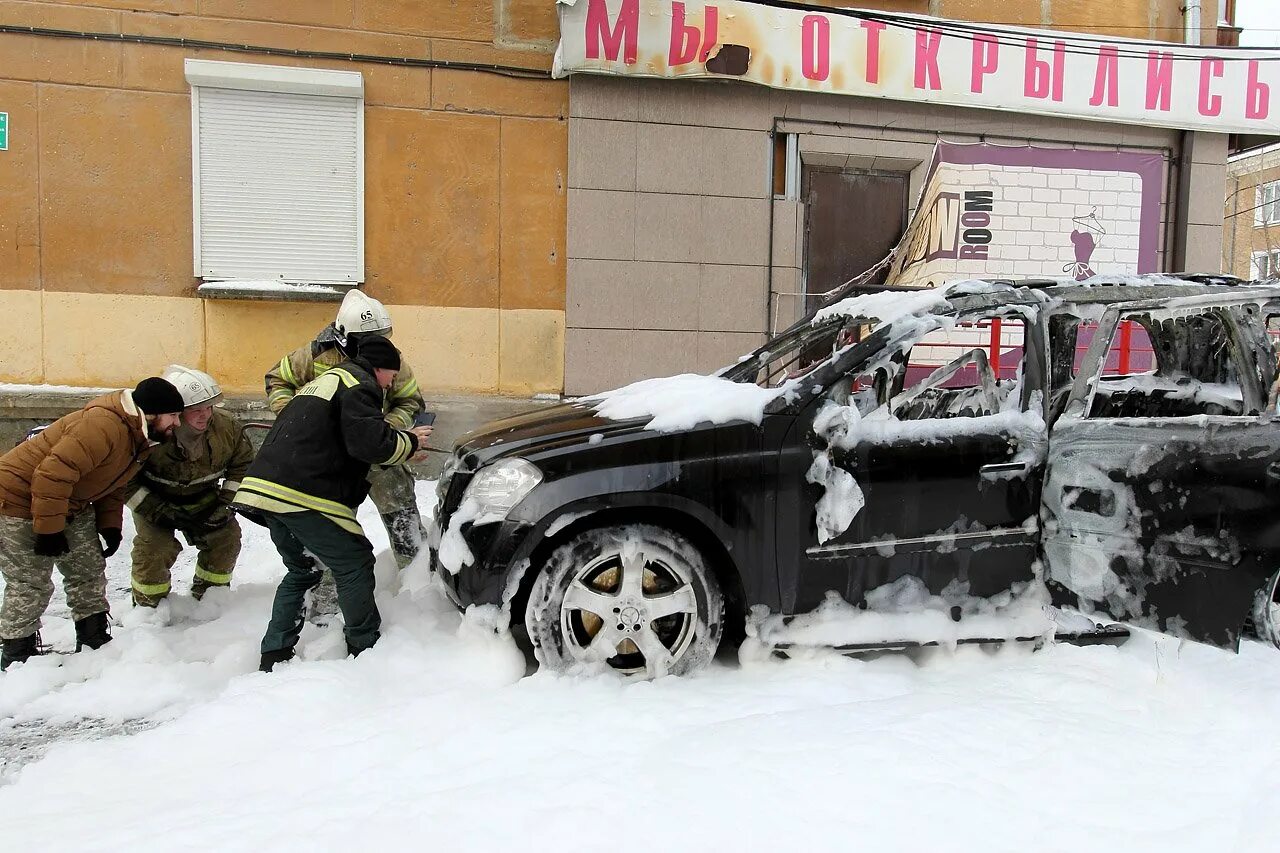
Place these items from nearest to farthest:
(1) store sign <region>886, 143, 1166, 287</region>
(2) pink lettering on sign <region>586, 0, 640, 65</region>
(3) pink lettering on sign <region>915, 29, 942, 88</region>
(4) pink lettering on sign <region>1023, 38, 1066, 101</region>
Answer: (2) pink lettering on sign <region>586, 0, 640, 65</region> → (3) pink lettering on sign <region>915, 29, 942, 88</region> → (4) pink lettering on sign <region>1023, 38, 1066, 101</region> → (1) store sign <region>886, 143, 1166, 287</region>

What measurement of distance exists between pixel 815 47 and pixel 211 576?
678 cm

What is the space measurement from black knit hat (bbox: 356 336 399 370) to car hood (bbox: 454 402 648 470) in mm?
480

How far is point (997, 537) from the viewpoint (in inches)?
127

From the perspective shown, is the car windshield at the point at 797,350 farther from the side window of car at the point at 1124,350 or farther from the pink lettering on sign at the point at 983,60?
the pink lettering on sign at the point at 983,60

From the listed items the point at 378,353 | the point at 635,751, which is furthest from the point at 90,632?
the point at 635,751

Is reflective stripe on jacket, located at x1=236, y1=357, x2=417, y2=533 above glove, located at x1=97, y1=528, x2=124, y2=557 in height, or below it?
above

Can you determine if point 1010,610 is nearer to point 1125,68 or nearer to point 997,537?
point 997,537

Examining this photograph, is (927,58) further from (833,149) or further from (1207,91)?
(1207,91)

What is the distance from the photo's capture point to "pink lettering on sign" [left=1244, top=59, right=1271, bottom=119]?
8.55 m

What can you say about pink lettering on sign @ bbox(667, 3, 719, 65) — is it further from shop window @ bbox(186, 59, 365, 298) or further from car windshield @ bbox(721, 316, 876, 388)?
car windshield @ bbox(721, 316, 876, 388)

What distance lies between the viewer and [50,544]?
137 inches

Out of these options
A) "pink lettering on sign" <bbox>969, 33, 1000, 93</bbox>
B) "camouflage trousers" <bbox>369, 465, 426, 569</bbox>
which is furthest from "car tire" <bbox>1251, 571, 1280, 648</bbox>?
"pink lettering on sign" <bbox>969, 33, 1000, 93</bbox>

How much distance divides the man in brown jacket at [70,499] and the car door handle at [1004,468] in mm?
3489

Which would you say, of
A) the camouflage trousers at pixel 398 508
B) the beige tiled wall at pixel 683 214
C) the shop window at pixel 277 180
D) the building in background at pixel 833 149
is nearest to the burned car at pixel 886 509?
the camouflage trousers at pixel 398 508
